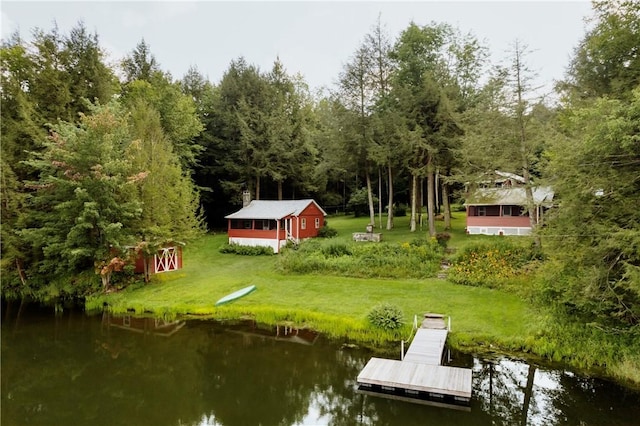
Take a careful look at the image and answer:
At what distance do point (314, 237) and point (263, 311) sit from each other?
552 inches

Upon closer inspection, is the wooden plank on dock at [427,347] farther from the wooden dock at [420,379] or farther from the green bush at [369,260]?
the green bush at [369,260]

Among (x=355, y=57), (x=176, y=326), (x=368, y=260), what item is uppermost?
(x=355, y=57)

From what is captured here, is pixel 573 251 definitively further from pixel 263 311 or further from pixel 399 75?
pixel 399 75

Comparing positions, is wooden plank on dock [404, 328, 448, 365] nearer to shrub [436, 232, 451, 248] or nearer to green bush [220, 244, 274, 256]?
shrub [436, 232, 451, 248]

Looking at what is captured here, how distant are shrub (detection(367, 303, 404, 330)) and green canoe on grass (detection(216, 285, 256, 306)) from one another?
239 inches

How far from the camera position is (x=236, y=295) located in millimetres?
15953

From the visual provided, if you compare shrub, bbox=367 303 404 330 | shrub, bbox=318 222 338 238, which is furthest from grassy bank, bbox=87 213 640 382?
shrub, bbox=318 222 338 238

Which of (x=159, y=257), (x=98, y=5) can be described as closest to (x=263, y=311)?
(x=159, y=257)

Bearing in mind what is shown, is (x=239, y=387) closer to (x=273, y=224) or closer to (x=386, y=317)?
(x=386, y=317)

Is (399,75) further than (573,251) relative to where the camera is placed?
Yes

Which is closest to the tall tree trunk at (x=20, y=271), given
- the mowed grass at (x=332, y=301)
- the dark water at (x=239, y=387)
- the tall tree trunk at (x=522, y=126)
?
the mowed grass at (x=332, y=301)

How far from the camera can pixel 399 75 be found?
24266mm

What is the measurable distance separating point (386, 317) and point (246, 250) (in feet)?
48.4

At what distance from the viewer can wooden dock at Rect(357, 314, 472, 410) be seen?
8453 millimetres
